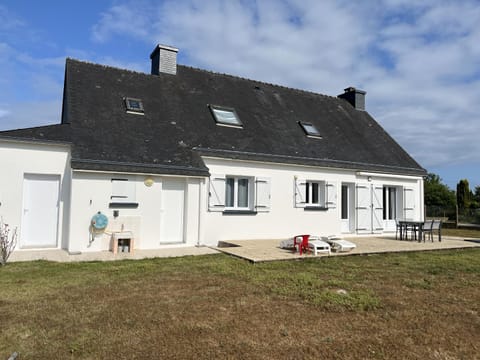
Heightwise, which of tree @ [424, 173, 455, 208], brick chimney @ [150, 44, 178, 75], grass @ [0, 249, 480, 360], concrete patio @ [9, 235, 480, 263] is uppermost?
brick chimney @ [150, 44, 178, 75]

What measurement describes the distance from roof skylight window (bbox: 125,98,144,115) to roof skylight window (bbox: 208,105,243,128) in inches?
95.0

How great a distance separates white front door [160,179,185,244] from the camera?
33.6 feet

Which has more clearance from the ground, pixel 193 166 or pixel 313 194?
pixel 193 166

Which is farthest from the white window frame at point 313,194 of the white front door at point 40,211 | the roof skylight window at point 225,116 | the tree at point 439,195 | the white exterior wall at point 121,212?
the tree at point 439,195

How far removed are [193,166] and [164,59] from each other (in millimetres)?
5729

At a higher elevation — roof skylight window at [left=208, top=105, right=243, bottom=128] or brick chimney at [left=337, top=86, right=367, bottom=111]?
brick chimney at [left=337, top=86, right=367, bottom=111]

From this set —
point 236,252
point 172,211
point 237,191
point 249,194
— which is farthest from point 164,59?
point 236,252

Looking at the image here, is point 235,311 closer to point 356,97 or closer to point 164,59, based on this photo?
point 164,59

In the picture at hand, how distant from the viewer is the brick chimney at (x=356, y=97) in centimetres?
1817

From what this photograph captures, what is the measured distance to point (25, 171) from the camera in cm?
900

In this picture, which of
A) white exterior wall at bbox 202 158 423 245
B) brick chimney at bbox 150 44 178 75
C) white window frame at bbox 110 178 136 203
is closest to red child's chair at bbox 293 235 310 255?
white exterior wall at bbox 202 158 423 245

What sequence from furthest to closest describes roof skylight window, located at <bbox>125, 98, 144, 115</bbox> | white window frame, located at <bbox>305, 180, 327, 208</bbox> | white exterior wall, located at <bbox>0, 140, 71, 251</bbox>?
white window frame, located at <bbox>305, 180, 327, 208</bbox>
roof skylight window, located at <bbox>125, 98, 144, 115</bbox>
white exterior wall, located at <bbox>0, 140, 71, 251</bbox>

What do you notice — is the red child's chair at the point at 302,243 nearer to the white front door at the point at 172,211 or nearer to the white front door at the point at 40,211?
the white front door at the point at 172,211

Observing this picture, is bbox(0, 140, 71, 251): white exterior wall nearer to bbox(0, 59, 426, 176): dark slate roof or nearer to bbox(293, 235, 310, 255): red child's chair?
bbox(0, 59, 426, 176): dark slate roof
